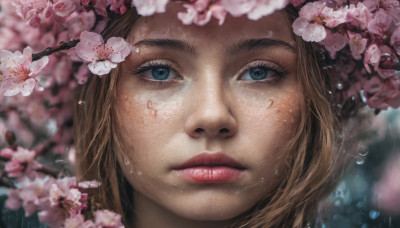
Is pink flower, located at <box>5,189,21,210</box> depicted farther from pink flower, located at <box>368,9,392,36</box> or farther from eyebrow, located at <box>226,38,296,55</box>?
pink flower, located at <box>368,9,392,36</box>

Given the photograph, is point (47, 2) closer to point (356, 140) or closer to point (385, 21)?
point (385, 21)

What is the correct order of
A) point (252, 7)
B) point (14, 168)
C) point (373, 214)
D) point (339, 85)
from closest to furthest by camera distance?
point (252, 7), point (14, 168), point (339, 85), point (373, 214)

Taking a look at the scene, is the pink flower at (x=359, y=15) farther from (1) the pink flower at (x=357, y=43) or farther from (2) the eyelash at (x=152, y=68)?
(2) the eyelash at (x=152, y=68)

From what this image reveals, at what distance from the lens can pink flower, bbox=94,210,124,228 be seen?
4.86 feet

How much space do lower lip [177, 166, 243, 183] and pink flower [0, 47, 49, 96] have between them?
0.44 m

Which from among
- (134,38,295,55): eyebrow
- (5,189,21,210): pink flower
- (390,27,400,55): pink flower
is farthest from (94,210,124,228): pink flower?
(390,27,400,55): pink flower

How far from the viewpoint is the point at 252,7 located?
4.26ft

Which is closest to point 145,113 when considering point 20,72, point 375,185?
point 20,72

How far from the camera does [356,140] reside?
1.96 meters

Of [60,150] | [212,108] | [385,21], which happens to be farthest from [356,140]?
[60,150]

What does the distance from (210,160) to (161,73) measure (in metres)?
0.27

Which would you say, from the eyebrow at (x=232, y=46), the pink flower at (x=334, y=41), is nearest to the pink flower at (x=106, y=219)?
the eyebrow at (x=232, y=46)

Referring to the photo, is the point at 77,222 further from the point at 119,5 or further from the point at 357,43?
the point at 357,43

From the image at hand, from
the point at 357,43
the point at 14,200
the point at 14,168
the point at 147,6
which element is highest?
the point at 147,6
